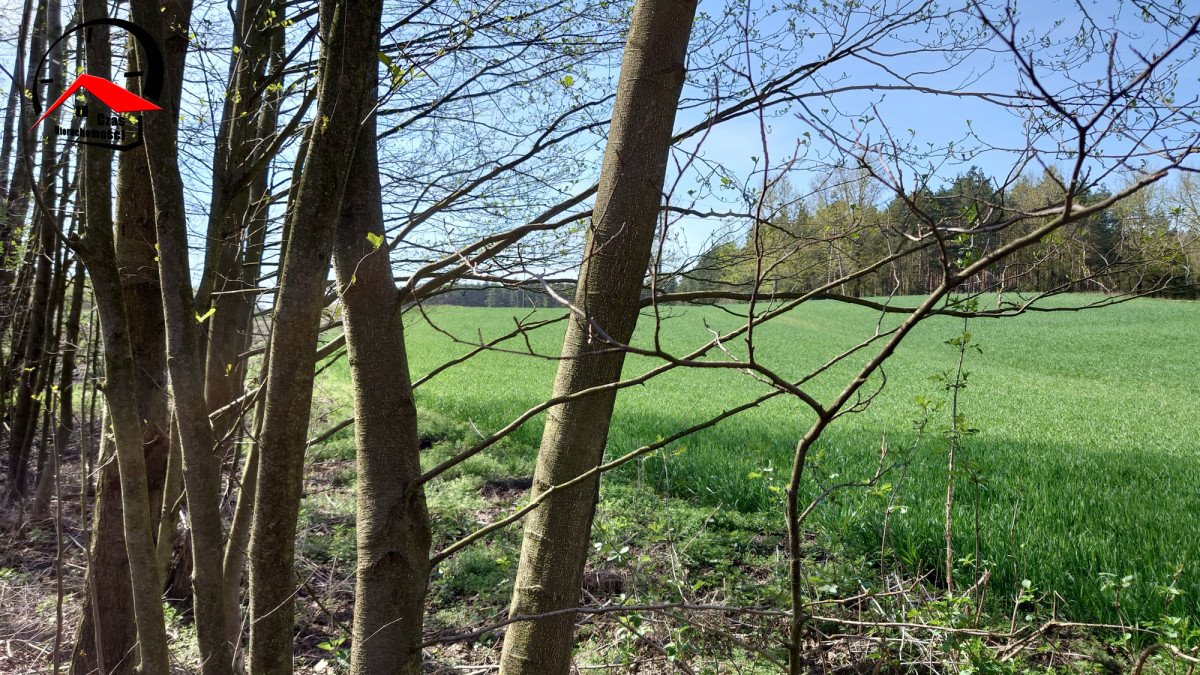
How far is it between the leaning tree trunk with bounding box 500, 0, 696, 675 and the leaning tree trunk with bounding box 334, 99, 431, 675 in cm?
34

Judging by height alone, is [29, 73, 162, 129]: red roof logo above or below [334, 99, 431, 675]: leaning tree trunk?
above

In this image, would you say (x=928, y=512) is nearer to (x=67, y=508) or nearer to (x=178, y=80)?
(x=178, y=80)

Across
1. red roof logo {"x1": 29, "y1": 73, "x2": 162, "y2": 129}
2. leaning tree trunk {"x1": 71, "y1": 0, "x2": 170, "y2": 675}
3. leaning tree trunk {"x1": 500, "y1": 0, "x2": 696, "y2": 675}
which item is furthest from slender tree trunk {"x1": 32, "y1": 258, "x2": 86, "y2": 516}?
leaning tree trunk {"x1": 500, "y1": 0, "x2": 696, "y2": 675}

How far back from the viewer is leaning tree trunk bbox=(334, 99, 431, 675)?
1.67m

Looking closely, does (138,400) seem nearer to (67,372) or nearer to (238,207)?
(238,207)

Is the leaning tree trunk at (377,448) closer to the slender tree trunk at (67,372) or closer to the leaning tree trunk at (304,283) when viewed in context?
the leaning tree trunk at (304,283)

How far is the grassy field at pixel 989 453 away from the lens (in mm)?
4344

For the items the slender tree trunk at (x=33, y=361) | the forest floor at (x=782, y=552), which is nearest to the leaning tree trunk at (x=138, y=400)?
the forest floor at (x=782, y=552)

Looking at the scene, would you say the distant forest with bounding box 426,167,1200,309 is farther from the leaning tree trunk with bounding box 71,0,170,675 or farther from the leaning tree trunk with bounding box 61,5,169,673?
the leaning tree trunk with bounding box 71,0,170,675

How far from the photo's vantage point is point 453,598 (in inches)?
189

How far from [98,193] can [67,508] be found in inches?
217

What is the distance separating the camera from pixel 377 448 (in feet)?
5.55

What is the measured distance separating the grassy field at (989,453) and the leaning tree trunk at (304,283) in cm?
60

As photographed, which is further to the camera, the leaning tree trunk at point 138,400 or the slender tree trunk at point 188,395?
the leaning tree trunk at point 138,400
